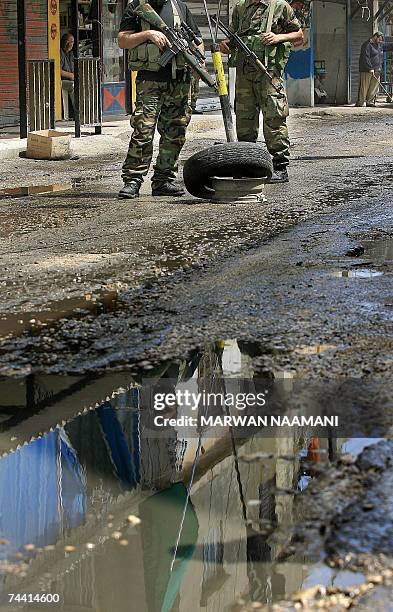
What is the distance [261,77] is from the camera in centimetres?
1111

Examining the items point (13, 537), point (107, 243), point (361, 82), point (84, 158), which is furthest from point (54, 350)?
point (361, 82)

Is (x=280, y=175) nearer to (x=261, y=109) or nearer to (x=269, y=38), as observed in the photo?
(x=261, y=109)

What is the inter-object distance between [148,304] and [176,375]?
1.26m

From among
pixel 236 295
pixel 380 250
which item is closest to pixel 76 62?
pixel 380 250

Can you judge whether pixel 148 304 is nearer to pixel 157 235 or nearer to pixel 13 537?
pixel 157 235

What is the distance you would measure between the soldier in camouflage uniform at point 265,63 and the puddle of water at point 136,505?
22.8 ft

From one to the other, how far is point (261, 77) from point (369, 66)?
20478 millimetres

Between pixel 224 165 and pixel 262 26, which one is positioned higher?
pixel 262 26

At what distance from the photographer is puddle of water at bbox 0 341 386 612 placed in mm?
2916

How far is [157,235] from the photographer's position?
8102 mm

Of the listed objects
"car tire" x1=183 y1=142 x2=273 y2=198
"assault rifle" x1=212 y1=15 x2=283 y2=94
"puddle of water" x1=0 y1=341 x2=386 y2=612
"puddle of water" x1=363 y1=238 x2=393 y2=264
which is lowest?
"puddle of water" x1=0 y1=341 x2=386 y2=612

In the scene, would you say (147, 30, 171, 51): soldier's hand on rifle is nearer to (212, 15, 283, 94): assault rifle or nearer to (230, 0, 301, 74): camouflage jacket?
(212, 15, 283, 94): assault rifle

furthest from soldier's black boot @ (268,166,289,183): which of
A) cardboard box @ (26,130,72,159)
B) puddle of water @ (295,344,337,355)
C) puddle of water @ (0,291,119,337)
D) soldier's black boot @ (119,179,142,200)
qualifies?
puddle of water @ (295,344,337,355)

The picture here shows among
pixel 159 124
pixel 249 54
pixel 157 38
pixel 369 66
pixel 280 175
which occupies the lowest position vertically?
pixel 280 175
